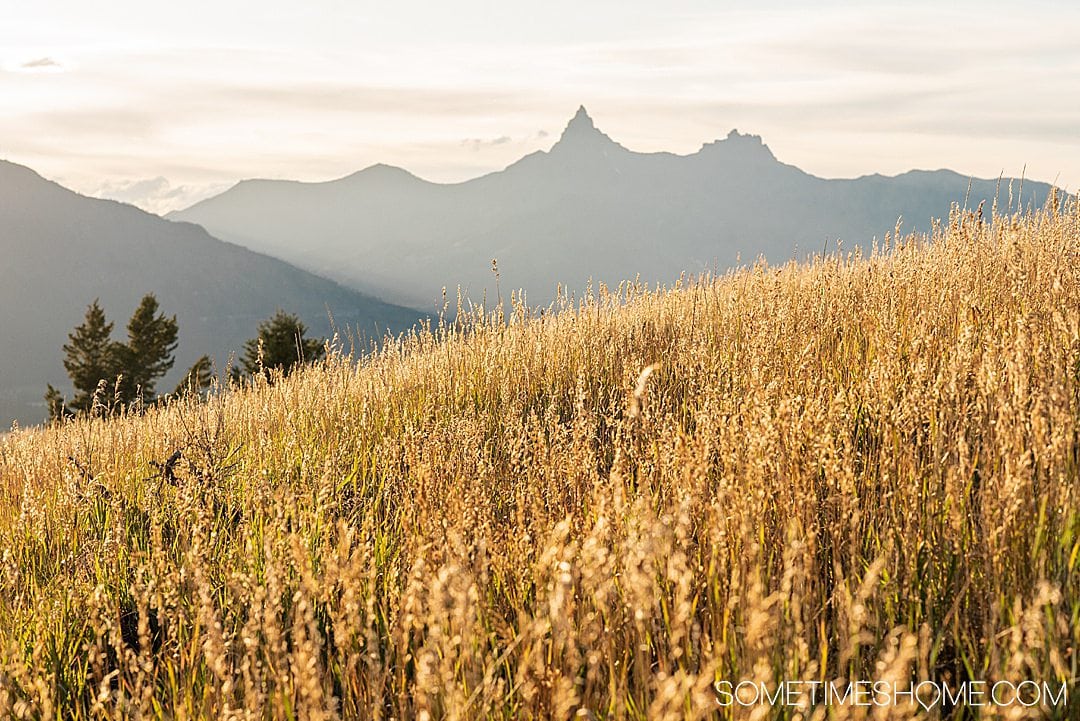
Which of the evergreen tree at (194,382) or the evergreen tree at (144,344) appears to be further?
the evergreen tree at (144,344)

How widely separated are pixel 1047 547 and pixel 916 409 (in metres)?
0.68

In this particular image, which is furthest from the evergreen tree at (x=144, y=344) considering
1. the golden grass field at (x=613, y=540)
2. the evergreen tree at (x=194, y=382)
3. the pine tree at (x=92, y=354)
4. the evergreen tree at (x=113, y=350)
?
the golden grass field at (x=613, y=540)

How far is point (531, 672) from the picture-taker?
229 cm

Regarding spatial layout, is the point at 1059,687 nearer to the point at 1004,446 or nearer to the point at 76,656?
the point at 1004,446

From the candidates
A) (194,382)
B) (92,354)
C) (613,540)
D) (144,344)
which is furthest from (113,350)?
(613,540)

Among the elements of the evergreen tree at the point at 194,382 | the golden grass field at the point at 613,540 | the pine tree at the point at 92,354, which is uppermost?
the golden grass field at the point at 613,540

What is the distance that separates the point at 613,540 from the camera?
280cm

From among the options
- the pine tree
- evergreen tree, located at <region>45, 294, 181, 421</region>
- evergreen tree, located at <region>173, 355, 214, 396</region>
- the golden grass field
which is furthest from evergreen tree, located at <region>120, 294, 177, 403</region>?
the golden grass field

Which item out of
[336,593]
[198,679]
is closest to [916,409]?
[336,593]

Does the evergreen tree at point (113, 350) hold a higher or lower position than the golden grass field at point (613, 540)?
lower

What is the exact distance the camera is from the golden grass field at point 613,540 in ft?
6.60

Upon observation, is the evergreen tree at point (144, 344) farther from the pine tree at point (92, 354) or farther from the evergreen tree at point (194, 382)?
the evergreen tree at point (194, 382)

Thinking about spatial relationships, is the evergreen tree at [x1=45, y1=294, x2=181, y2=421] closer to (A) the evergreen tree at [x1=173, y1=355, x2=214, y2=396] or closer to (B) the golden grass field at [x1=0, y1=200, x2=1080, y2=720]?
(A) the evergreen tree at [x1=173, y1=355, x2=214, y2=396]

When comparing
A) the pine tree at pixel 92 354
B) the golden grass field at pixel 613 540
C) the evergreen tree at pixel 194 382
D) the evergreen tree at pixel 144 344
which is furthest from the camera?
the evergreen tree at pixel 144 344
